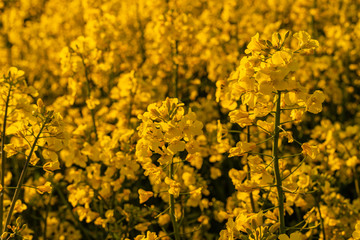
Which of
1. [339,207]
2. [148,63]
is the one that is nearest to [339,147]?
[339,207]

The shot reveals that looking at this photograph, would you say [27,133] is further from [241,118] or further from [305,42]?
[305,42]

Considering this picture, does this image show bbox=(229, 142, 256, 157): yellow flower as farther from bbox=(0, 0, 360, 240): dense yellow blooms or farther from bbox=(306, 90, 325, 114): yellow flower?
bbox=(306, 90, 325, 114): yellow flower

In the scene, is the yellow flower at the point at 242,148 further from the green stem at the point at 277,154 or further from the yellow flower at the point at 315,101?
the yellow flower at the point at 315,101

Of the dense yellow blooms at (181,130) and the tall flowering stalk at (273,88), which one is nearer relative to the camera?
the tall flowering stalk at (273,88)

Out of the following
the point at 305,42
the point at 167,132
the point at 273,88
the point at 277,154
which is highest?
the point at 305,42

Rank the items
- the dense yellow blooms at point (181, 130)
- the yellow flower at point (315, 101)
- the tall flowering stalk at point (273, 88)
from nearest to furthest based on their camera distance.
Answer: the tall flowering stalk at point (273, 88), the yellow flower at point (315, 101), the dense yellow blooms at point (181, 130)

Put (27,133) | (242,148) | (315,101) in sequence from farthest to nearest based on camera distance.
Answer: (27,133), (242,148), (315,101)

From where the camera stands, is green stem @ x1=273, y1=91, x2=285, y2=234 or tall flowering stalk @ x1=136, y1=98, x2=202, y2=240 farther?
tall flowering stalk @ x1=136, y1=98, x2=202, y2=240

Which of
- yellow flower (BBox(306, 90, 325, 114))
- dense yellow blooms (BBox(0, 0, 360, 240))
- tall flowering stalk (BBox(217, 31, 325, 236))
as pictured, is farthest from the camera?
dense yellow blooms (BBox(0, 0, 360, 240))

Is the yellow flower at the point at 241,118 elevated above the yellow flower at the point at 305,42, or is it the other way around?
the yellow flower at the point at 305,42

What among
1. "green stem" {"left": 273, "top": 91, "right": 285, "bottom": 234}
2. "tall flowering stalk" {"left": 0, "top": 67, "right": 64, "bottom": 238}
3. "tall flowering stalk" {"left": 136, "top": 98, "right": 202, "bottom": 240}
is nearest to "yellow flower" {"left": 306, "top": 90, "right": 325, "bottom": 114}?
"green stem" {"left": 273, "top": 91, "right": 285, "bottom": 234}

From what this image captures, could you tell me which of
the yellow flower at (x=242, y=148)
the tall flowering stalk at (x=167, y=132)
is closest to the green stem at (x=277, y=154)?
the yellow flower at (x=242, y=148)

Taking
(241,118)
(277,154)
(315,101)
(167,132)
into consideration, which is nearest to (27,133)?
(167,132)

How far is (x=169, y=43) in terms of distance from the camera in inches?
182
